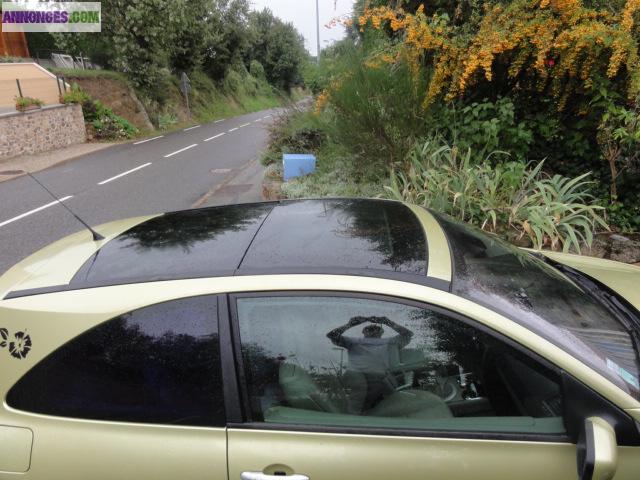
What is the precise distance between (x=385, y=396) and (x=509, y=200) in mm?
3759

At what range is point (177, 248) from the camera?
1896 mm

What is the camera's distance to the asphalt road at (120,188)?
729 centimetres

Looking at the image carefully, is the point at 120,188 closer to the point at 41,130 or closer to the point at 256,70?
the point at 41,130

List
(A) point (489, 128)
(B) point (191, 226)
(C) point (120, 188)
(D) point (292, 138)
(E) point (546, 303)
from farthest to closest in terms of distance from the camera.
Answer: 1. (C) point (120, 188)
2. (D) point (292, 138)
3. (A) point (489, 128)
4. (B) point (191, 226)
5. (E) point (546, 303)

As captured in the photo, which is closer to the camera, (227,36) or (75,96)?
(75,96)

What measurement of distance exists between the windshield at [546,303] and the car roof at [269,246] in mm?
162

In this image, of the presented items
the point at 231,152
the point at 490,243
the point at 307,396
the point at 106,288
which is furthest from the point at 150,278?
the point at 231,152

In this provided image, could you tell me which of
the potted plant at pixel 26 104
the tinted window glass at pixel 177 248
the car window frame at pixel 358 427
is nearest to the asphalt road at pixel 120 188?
the potted plant at pixel 26 104

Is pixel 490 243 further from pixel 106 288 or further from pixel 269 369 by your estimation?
pixel 106 288

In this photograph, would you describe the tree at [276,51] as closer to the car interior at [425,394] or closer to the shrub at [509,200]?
the shrub at [509,200]

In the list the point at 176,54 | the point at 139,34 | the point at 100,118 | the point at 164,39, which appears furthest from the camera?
the point at 176,54

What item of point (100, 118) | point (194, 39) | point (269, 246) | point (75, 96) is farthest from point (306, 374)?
point (194, 39)

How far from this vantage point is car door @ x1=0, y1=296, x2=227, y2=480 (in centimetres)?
149

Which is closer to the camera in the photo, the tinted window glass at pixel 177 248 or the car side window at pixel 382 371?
the car side window at pixel 382 371
